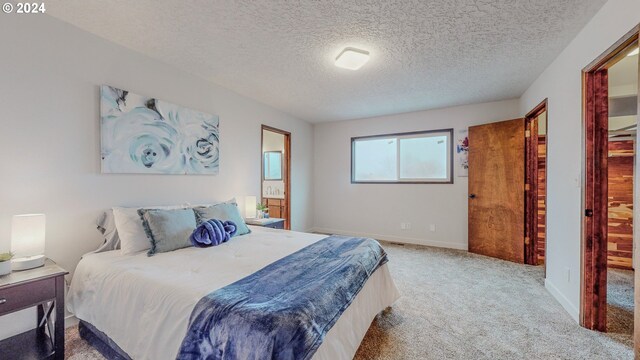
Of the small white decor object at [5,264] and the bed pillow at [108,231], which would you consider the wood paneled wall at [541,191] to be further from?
the small white decor object at [5,264]

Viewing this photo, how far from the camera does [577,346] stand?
1.84 meters

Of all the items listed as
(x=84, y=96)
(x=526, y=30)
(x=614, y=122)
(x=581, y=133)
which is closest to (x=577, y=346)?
(x=581, y=133)

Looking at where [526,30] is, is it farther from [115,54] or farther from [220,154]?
[115,54]

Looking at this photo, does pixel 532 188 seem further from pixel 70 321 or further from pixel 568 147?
pixel 70 321

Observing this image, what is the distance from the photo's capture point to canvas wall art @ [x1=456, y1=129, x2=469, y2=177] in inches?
171

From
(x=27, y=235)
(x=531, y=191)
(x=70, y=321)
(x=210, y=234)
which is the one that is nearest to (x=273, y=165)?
(x=210, y=234)

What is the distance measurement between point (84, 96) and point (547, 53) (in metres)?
4.39

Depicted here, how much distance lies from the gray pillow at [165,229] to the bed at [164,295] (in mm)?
81

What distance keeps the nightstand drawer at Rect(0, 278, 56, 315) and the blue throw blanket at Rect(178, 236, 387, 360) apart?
107 centimetres

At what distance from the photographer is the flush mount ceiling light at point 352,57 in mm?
2445

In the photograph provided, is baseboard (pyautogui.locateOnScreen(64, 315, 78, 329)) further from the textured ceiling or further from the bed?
the textured ceiling

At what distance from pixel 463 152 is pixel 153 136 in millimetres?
4527

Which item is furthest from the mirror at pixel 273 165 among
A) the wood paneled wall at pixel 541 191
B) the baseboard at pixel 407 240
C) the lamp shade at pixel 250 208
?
the wood paneled wall at pixel 541 191

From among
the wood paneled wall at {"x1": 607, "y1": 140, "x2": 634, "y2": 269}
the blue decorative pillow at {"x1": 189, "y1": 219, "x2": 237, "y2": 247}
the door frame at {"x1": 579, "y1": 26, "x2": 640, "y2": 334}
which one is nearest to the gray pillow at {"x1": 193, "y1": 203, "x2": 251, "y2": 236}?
the blue decorative pillow at {"x1": 189, "y1": 219, "x2": 237, "y2": 247}
